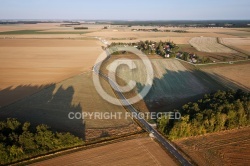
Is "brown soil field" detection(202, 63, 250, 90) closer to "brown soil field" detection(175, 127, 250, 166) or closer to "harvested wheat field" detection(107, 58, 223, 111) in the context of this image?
"harvested wheat field" detection(107, 58, 223, 111)

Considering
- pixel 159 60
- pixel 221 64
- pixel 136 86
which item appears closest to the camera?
pixel 136 86

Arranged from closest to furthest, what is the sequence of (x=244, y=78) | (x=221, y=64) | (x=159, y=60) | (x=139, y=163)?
(x=139, y=163), (x=244, y=78), (x=221, y=64), (x=159, y=60)

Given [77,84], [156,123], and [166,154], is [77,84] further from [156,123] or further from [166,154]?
[166,154]

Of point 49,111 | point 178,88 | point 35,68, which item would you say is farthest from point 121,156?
point 35,68

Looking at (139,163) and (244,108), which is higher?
(244,108)

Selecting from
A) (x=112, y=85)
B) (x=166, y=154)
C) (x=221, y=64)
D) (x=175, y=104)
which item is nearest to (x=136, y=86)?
(x=112, y=85)

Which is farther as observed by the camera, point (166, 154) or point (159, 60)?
point (159, 60)

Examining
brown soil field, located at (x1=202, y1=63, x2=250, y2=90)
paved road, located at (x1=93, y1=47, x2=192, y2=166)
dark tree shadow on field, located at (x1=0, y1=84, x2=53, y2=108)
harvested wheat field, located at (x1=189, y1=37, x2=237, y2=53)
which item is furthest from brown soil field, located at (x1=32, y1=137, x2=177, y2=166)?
harvested wheat field, located at (x1=189, y1=37, x2=237, y2=53)

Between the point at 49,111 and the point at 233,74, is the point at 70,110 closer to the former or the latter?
the point at 49,111
